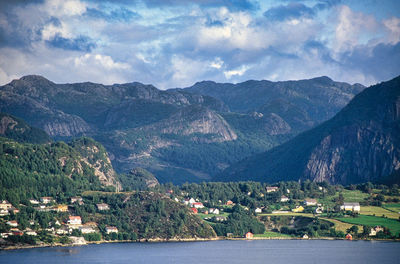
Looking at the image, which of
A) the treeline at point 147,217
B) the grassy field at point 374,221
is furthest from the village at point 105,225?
the treeline at point 147,217

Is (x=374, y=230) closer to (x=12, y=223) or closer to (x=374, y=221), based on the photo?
(x=374, y=221)

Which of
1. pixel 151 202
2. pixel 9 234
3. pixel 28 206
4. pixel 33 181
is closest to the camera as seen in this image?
pixel 9 234

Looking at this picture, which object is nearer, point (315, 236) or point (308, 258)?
point (308, 258)

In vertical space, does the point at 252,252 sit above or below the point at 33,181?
below

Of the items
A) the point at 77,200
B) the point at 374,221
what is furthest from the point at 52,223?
the point at 374,221

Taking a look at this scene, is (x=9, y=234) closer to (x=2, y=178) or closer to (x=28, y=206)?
(x=28, y=206)

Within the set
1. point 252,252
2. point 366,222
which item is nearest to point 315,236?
point 366,222

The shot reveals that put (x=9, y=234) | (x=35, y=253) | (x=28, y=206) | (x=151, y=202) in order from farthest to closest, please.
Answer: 1. (x=151, y=202)
2. (x=28, y=206)
3. (x=9, y=234)
4. (x=35, y=253)

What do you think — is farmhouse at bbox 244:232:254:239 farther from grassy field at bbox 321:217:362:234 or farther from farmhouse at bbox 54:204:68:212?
farmhouse at bbox 54:204:68:212
